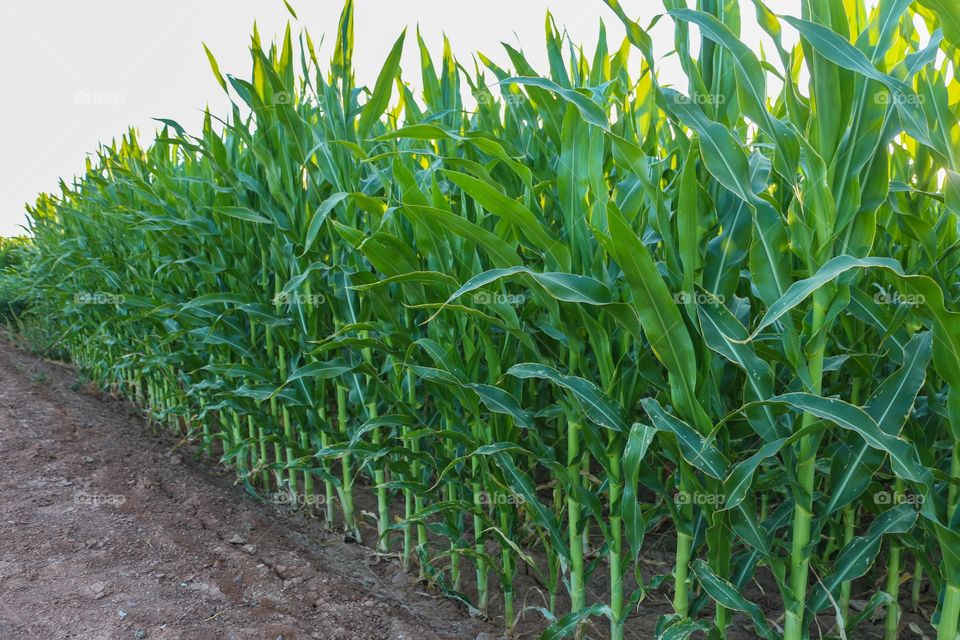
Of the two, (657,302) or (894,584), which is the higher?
(657,302)

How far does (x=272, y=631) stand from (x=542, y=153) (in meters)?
1.44

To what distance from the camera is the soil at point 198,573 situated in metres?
1.73

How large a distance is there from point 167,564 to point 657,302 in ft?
5.81

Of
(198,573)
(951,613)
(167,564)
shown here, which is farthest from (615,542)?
(167,564)

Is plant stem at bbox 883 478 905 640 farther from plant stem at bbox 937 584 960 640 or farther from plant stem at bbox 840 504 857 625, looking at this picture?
plant stem at bbox 937 584 960 640

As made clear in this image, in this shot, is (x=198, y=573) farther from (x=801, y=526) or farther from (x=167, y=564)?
(x=801, y=526)

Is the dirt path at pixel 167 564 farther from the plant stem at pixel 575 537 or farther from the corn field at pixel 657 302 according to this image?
the plant stem at pixel 575 537

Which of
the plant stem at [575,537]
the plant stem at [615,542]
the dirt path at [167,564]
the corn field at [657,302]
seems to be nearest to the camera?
the corn field at [657,302]

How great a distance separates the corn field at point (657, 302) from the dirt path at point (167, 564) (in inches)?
7.4

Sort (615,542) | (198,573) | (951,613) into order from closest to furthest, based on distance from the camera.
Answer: (951,613) → (615,542) → (198,573)

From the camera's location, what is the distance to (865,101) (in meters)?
1.04

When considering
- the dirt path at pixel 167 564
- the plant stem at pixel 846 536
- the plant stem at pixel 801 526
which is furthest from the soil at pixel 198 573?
the plant stem at pixel 801 526

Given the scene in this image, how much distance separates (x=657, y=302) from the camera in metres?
1.15

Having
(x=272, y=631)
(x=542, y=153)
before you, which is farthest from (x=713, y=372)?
(x=272, y=631)
